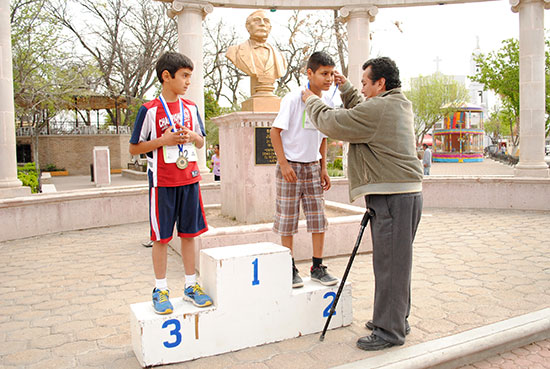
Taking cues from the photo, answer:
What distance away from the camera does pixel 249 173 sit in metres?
7.20

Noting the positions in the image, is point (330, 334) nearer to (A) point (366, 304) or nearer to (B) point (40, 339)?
(A) point (366, 304)

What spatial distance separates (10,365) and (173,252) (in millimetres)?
3557

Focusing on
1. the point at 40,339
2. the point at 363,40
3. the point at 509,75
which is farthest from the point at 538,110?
the point at 509,75

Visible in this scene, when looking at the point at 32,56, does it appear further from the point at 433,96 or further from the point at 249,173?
the point at 433,96

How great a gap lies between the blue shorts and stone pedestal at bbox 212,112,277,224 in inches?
138

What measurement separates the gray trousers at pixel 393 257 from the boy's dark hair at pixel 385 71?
2.71 ft

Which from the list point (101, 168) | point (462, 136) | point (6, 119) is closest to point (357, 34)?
point (6, 119)

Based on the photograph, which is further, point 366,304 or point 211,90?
point 211,90

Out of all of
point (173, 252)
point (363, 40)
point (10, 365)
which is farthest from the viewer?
point (363, 40)

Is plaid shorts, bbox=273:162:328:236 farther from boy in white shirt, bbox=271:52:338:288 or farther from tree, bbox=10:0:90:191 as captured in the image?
tree, bbox=10:0:90:191

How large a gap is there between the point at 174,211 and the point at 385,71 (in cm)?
185

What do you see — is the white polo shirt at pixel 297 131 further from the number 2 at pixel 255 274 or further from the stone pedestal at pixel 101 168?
the stone pedestal at pixel 101 168

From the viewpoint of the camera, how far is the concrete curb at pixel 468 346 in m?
3.28

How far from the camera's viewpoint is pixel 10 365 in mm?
3400
